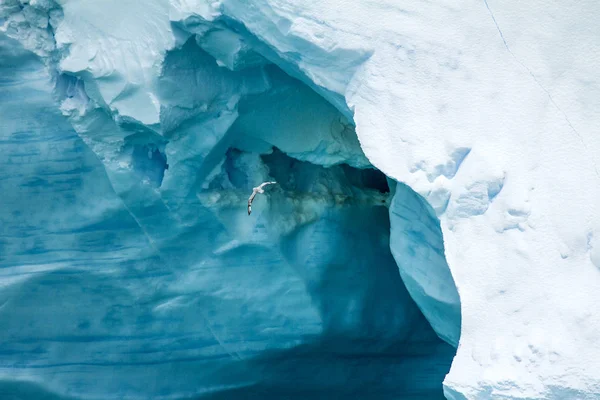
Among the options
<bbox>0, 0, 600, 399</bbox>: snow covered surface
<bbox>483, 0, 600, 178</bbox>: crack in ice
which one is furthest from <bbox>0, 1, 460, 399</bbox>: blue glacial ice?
<bbox>483, 0, 600, 178</bbox>: crack in ice

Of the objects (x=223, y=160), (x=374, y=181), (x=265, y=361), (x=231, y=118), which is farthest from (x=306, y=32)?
(x=265, y=361)

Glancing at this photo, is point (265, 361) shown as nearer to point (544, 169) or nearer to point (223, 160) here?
point (223, 160)

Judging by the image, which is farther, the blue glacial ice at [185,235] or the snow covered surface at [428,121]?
the blue glacial ice at [185,235]

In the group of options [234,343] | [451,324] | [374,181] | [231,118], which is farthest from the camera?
[374,181]

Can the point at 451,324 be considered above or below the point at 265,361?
above

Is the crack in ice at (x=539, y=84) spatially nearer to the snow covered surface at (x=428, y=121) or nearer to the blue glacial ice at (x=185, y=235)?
the snow covered surface at (x=428, y=121)

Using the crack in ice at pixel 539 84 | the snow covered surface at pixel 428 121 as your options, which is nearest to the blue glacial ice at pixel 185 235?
the snow covered surface at pixel 428 121

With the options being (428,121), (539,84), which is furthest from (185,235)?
(539,84)

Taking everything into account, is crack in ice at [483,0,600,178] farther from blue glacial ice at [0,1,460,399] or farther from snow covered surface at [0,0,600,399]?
blue glacial ice at [0,1,460,399]
